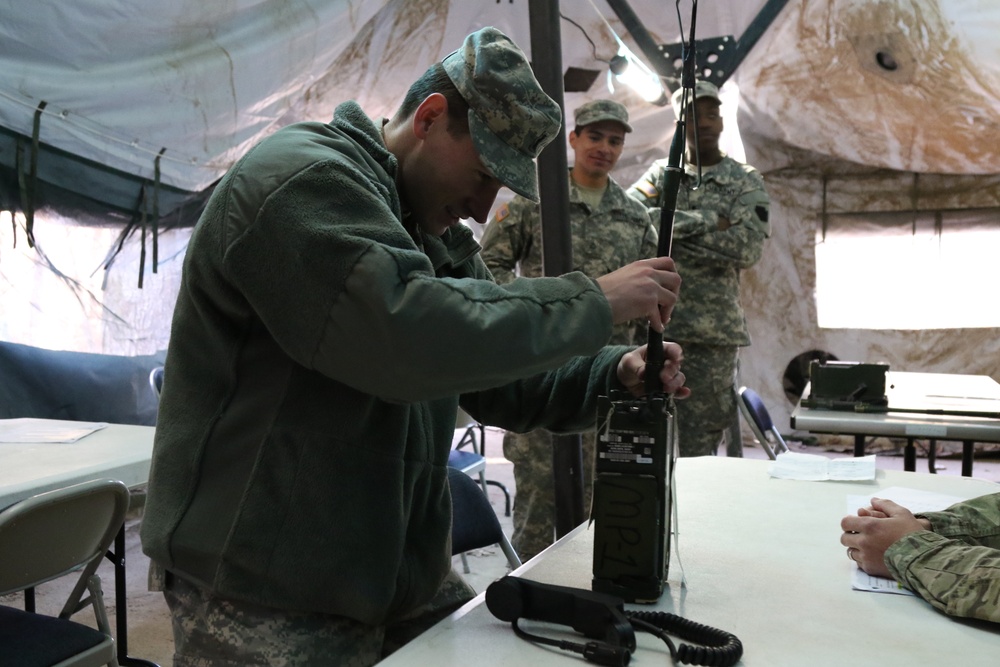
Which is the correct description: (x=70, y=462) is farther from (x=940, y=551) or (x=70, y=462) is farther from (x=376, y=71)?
(x=376, y=71)

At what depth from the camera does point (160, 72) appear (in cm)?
313

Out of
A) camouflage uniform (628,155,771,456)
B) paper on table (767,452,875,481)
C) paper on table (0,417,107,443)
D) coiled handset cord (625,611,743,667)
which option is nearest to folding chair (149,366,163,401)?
paper on table (0,417,107,443)

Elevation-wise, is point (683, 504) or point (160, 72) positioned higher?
point (160, 72)

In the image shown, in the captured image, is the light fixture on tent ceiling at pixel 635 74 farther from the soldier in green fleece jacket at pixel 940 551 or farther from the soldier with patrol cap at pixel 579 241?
the soldier in green fleece jacket at pixel 940 551

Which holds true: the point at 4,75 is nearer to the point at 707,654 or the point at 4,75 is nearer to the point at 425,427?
the point at 425,427

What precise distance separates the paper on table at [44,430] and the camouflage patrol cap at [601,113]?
2.07 metres

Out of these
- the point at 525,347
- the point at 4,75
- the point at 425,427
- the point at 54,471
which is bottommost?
the point at 54,471

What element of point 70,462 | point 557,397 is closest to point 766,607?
point 557,397

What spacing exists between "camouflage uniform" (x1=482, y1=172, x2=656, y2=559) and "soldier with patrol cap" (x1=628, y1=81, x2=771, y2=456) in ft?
0.81

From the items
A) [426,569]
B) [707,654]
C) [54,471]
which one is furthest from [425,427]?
[54,471]

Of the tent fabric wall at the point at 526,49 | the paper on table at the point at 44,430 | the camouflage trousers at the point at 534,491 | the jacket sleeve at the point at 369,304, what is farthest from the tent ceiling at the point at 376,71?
the jacket sleeve at the point at 369,304

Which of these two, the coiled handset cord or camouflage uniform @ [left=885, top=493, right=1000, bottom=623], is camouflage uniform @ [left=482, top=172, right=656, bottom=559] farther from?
the coiled handset cord

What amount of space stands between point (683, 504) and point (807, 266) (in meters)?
5.59

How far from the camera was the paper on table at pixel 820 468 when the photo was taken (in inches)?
72.7
